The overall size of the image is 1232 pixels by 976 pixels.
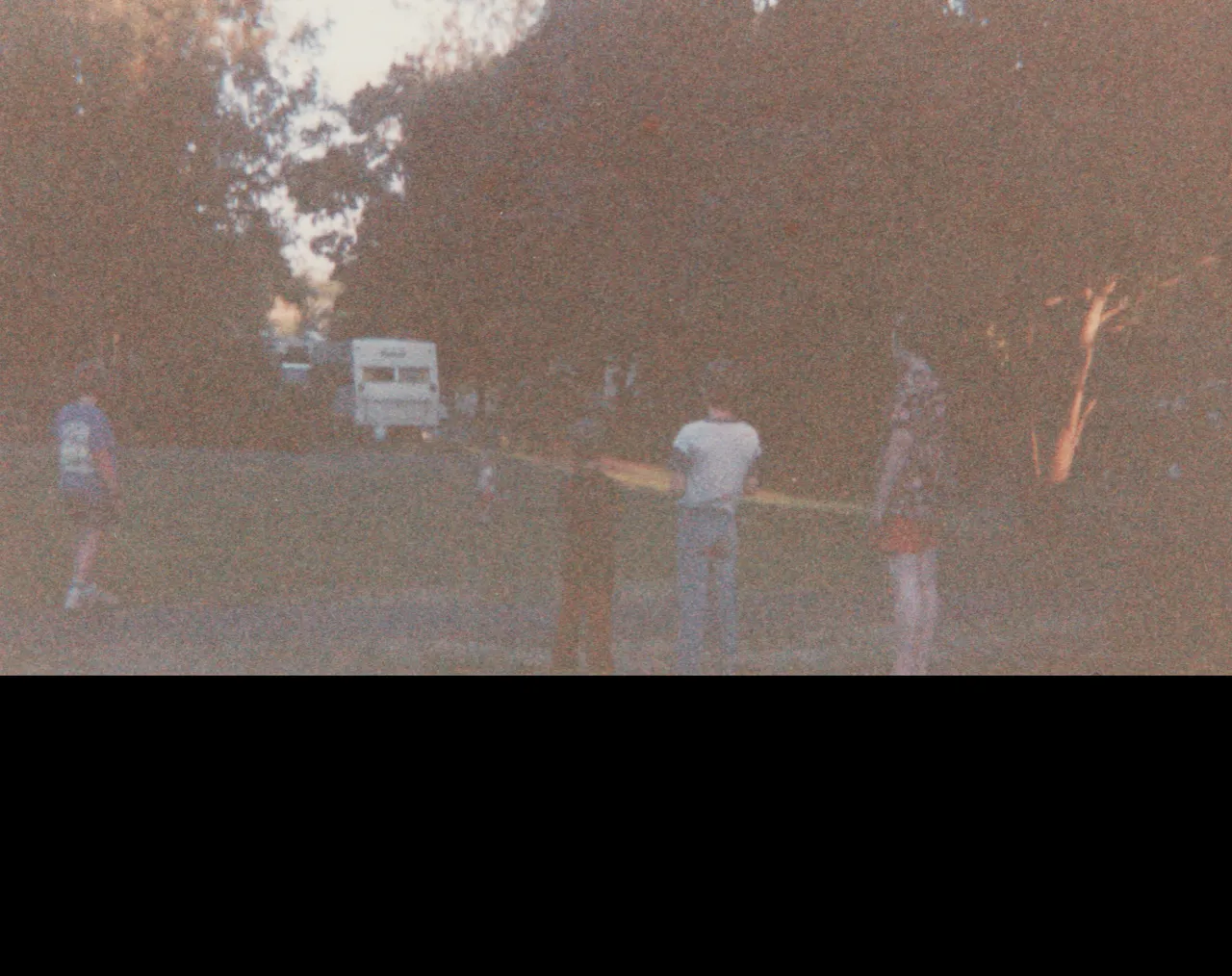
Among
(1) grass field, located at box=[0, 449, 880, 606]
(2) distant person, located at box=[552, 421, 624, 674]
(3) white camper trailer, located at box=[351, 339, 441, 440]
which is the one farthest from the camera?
(3) white camper trailer, located at box=[351, 339, 441, 440]

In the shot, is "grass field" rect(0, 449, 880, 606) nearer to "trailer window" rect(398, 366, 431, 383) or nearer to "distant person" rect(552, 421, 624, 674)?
"distant person" rect(552, 421, 624, 674)

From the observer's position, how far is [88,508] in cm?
980

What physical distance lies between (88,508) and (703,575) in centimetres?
445

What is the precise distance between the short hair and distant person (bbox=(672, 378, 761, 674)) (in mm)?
4349

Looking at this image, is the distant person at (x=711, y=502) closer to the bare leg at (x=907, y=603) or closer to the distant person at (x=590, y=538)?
the distant person at (x=590, y=538)

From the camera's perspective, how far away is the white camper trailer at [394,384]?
3378 cm

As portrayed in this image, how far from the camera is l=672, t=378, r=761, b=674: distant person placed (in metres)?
7.56

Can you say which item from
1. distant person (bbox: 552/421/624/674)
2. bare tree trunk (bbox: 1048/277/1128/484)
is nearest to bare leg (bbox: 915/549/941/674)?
distant person (bbox: 552/421/624/674)

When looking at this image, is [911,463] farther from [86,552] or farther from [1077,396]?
[1077,396]

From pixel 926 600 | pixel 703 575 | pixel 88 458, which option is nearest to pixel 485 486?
pixel 88 458

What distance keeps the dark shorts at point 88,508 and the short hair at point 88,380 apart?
0.69 meters

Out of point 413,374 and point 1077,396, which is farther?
point 413,374
